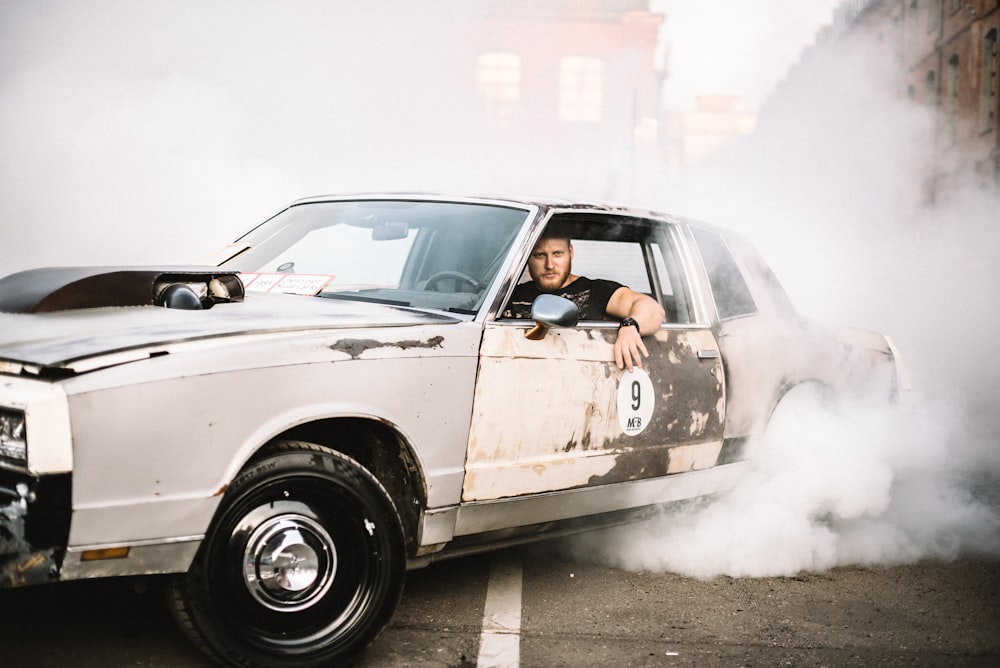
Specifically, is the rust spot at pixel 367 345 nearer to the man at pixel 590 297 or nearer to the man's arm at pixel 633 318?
the man at pixel 590 297

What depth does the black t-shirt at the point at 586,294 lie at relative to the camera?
4152 millimetres

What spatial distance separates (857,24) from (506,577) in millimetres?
22375

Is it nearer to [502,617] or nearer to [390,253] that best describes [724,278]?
[390,253]

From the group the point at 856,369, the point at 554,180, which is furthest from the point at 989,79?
the point at 856,369

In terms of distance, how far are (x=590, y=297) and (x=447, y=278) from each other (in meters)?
0.70

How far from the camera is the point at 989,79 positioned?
22078 mm

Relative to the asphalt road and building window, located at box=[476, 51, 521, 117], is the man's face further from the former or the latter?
building window, located at box=[476, 51, 521, 117]

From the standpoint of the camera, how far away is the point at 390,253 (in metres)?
4.05

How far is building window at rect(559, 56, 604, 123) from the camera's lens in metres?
22.5

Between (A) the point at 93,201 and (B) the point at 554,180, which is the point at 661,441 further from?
(B) the point at 554,180

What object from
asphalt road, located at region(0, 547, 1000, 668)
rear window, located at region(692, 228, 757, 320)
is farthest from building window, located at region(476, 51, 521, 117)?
asphalt road, located at region(0, 547, 1000, 668)

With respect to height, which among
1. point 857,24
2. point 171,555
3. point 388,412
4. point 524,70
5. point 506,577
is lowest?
point 506,577

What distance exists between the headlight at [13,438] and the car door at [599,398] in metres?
1.36

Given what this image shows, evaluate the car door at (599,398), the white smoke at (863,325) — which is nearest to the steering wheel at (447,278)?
the car door at (599,398)
